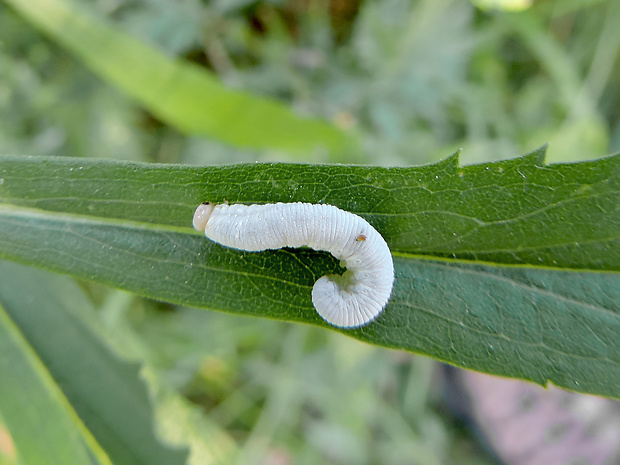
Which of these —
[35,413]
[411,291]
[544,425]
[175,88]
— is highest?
[411,291]

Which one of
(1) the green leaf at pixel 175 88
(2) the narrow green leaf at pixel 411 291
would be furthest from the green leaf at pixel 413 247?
(1) the green leaf at pixel 175 88

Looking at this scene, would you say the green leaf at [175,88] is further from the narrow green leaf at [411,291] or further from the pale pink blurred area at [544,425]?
the pale pink blurred area at [544,425]

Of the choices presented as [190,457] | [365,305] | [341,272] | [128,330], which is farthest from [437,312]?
[128,330]

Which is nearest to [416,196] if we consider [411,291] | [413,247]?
[413,247]

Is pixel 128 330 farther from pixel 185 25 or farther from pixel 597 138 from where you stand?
pixel 597 138

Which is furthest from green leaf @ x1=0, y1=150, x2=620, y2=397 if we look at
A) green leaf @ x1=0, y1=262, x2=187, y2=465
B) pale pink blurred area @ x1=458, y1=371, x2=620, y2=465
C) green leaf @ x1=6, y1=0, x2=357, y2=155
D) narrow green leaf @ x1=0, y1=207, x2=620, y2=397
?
pale pink blurred area @ x1=458, y1=371, x2=620, y2=465

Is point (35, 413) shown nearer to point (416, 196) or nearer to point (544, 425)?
point (416, 196)
